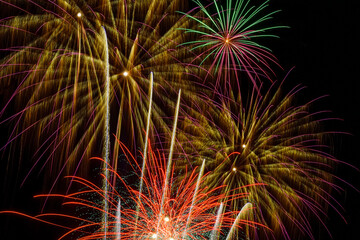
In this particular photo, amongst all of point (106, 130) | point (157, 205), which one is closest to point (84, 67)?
point (106, 130)

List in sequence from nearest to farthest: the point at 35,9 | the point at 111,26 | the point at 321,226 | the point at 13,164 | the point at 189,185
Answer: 1. the point at 35,9
2. the point at 111,26
3. the point at 189,185
4. the point at 13,164
5. the point at 321,226

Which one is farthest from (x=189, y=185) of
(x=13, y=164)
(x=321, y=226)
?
(x=321, y=226)

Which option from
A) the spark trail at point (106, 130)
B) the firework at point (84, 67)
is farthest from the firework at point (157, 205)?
the firework at point (84, 67)

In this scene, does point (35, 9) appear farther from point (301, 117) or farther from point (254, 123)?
point (301, 117)

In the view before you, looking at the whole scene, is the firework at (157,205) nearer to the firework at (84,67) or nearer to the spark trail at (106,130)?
the spark trail at (106,130)

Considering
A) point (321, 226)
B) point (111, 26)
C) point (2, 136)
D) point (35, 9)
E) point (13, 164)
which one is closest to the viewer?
point (35, 9)

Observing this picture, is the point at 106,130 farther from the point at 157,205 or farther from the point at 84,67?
the point at 157,205

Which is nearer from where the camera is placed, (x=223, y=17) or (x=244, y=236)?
(x=223, y=17)
